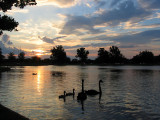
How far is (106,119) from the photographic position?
15422 mm

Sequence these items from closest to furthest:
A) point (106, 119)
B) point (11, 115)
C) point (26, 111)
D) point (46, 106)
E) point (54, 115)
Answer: point (11, 115)
point (106, 119)
point (54, 115)
point (26, 111)
point (46, 106)

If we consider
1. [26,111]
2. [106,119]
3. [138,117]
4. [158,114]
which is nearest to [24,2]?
[26,111]

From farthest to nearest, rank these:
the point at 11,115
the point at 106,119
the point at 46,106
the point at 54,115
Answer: the point at 46,106 → the point at 54,115 → the point at 106,119 → the point at 11,115

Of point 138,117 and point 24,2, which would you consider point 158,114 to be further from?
point 24,2

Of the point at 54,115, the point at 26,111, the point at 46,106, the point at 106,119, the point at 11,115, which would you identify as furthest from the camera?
the point at 46,106

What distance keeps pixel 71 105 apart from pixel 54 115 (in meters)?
4.24

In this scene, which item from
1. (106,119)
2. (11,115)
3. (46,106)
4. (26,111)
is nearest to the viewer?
(11,115)

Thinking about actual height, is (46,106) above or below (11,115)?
below

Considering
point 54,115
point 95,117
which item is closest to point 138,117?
point 95,117

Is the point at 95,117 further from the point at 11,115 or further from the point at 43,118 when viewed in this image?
the point at 11,115

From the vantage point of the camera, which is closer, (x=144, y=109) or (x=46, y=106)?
(x=144, y=109)

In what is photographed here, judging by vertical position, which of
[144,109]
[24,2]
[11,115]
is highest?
[24,2]

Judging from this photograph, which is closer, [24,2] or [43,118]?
[43,118]

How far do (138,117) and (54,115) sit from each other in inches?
296
